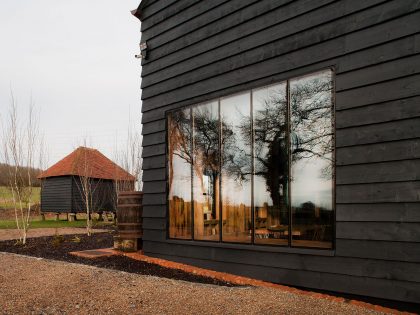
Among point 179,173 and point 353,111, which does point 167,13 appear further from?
point 353,111

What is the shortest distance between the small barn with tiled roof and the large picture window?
17345mm

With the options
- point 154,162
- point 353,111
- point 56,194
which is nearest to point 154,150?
point 154,162

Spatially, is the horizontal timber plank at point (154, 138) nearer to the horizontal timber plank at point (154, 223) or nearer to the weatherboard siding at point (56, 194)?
the horizontal timber plank at point (154, 223)

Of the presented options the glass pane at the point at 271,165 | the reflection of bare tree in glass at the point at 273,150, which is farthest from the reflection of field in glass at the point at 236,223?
the reflection of bare tree in glass at the point at 273,150

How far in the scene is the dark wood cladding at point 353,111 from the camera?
4.13 metres

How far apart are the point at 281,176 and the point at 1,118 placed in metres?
8.98

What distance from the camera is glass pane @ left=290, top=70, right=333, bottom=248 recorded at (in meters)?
4.94

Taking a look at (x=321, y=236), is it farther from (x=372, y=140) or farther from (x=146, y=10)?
(x=146, y=10)

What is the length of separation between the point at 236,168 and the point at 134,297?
2510 mm

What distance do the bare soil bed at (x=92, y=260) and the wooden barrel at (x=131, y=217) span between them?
0.48 m

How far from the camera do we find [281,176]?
18.1 feet

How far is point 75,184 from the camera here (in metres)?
24.6

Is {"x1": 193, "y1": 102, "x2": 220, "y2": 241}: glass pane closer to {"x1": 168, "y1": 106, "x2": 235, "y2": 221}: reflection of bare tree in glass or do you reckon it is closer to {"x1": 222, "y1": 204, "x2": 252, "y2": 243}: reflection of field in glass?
{"x1": 168, "y1": 106, "x2": 235, "y2": 221}: reflection of bare tree in glass

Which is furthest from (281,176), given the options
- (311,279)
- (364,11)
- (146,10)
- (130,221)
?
(146,10)
